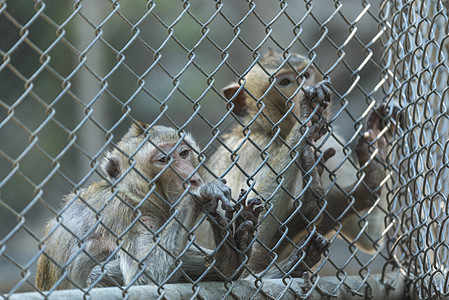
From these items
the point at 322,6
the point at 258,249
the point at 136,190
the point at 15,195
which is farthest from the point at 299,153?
the point at 322,6

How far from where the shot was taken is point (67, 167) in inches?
418

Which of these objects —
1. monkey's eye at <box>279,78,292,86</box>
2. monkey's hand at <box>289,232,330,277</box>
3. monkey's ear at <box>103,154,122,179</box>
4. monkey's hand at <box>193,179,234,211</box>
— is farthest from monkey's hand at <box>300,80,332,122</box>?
monkey's ear at <box>103,154,122,179</box>

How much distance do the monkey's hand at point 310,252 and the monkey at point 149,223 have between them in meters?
0.55

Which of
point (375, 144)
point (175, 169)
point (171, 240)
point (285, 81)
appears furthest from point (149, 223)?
point (285, 81)

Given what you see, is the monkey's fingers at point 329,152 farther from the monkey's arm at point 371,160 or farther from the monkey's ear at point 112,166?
the monkey's ear at point 112,166

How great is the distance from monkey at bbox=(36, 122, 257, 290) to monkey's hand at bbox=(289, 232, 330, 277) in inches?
21.5

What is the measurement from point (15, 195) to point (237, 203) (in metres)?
7.93

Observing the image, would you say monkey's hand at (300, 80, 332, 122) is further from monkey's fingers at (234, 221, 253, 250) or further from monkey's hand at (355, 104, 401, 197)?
monkey's fingers at (234, 221, 253, 250)

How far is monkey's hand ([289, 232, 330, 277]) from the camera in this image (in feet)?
12.4

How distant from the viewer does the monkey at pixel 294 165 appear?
385 cm

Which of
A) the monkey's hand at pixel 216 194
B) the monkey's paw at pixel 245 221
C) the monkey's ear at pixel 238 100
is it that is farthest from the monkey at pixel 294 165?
the monkey's hand at pixel 216 194

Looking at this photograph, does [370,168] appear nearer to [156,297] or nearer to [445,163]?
[445,163]

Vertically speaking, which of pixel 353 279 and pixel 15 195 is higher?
pixel 353 279

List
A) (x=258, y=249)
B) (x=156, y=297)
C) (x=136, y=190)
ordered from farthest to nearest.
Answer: (x=258, y=249) < (x=136, y=190) < (x=156, y=297)
